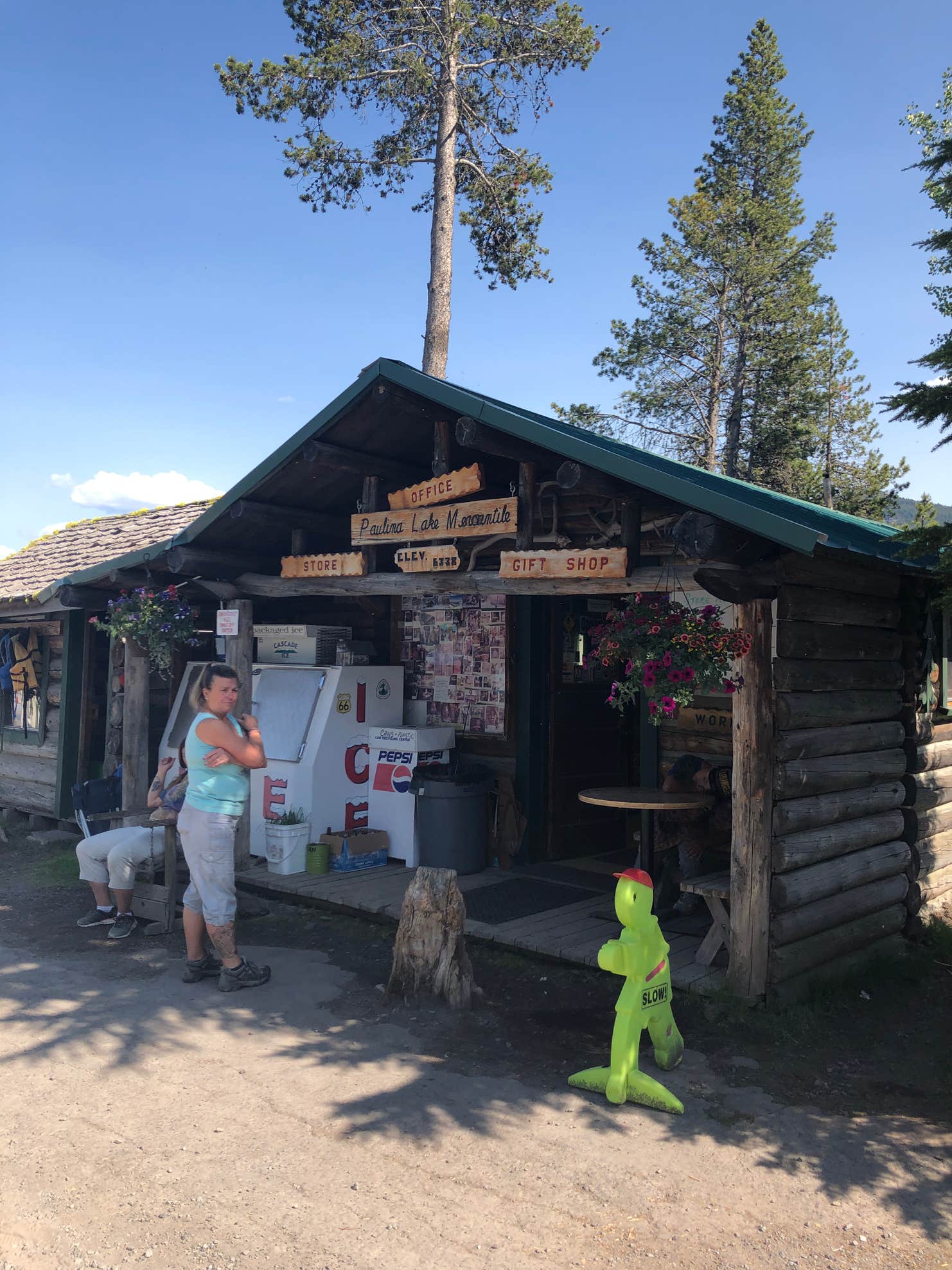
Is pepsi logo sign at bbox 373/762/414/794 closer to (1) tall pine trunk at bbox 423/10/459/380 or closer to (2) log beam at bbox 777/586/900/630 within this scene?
(2) log beam at bbox 777/586/900/630

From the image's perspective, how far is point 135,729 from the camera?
8.66m

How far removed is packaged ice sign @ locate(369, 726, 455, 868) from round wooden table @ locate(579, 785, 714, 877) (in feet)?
7.27

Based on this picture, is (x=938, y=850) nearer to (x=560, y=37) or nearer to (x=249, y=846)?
(x=249, y=846)

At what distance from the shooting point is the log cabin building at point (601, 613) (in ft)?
17.9

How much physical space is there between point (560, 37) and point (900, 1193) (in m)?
16.4

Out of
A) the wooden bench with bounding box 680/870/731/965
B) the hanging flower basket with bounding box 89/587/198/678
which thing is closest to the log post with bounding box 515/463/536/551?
the wooden bench with bounding box 680/870/731/965

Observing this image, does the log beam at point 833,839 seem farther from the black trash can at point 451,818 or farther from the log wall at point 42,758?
the log wall at point 42,758

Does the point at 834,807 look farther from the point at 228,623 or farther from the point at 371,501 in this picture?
the point at 228,623

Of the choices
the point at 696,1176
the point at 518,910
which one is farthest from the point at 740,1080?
the point at 518,910

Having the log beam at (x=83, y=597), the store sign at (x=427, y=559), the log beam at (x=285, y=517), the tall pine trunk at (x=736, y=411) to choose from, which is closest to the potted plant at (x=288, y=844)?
the log beam at (x=285, y=517)

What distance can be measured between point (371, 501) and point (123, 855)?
10.3ft

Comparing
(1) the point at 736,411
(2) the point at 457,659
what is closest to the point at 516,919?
(2) the point at 457,659

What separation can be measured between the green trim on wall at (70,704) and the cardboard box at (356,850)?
3.80 m

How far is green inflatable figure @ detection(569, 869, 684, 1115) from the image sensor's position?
4410 millimetres
